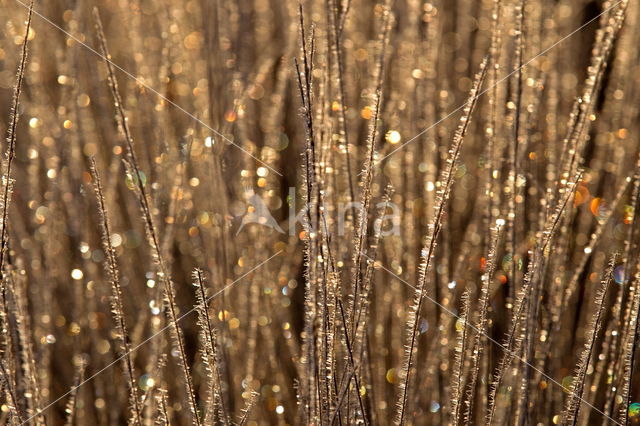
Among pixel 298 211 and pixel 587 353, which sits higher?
pixel 298 211

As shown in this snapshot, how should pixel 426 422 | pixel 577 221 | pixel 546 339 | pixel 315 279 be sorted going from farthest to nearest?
1. pixel 577 221
2. pixel 426 422
3. pixel 546 339
4. pixel 315 279

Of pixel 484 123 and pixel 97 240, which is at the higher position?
pixel 484 123

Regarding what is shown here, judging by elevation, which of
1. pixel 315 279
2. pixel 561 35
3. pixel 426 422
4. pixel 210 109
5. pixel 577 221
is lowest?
pixel 426 422

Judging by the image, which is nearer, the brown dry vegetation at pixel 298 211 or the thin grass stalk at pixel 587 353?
the thin grass stalk at pixel 587 353

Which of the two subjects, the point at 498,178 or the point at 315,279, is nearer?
the point at 315,279

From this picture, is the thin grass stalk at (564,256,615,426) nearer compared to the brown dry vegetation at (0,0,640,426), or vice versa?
the thin grass stalk at (564,256,615,426)

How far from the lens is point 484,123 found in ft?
3.03

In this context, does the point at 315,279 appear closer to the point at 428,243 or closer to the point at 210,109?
the point at 428,243

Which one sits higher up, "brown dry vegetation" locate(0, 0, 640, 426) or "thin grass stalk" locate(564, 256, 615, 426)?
"brown dry vegetation" locate(0, 0, 640, 426)

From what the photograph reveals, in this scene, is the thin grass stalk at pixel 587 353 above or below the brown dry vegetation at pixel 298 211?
below

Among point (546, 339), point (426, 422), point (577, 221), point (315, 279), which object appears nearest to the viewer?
point (315, 279)

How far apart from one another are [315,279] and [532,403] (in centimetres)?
31

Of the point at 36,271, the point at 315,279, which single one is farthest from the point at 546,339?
the point at 36,271

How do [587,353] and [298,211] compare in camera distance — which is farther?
[298,211]
